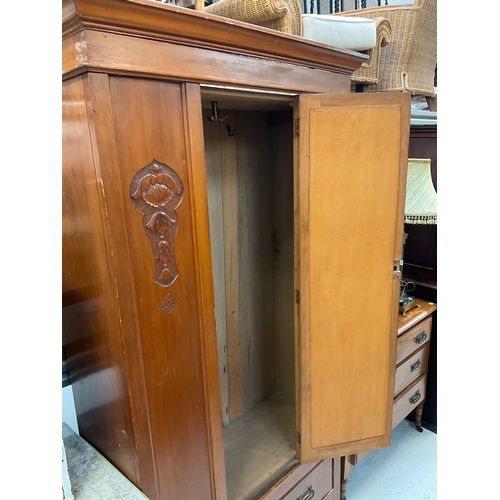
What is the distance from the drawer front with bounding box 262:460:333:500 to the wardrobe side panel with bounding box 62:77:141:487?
0.65m

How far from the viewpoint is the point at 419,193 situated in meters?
1.90

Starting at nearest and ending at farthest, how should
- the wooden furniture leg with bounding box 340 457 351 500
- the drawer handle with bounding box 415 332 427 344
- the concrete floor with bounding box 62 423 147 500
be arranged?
1. the concrete floor with bounding box 62 423 147 500
2. the wooden furniture leg with bounding box 340 457 351 500
3. the drawer handle with bounding box 415 332 427 344

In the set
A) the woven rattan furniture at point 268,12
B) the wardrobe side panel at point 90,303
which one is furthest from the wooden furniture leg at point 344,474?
the woven rattan furniture at point 268,12

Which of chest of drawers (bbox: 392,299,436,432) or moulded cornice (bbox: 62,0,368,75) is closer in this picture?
moulded cornice (bbox: 62,0,368,75)

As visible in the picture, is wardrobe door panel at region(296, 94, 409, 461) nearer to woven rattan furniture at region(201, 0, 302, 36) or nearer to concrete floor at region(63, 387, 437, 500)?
woven rattan furniture at region(201, 0, 302, 36)

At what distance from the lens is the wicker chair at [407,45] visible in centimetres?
184

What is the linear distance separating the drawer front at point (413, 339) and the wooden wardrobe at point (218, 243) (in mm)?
357

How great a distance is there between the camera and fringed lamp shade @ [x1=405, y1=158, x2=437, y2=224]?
1872mm

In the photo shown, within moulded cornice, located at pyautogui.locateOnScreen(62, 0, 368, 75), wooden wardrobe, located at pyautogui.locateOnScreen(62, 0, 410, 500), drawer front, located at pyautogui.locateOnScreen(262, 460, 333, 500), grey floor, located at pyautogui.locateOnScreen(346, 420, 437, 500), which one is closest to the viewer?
moulded cornice, located at pyautogui.locateOnScreen(62, 0, 368, 75)

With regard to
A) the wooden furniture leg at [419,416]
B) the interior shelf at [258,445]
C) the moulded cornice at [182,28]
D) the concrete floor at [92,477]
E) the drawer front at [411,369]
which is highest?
the moulded cornice at [182,28]

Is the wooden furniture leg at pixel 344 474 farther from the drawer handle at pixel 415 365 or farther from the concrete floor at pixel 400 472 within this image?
the drawer handle at pixel 415 365

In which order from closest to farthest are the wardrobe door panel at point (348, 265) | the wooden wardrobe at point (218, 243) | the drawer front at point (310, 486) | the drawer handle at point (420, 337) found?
the wooden wardrobe at point (218, 243)
the wardrobe door panel at point (348, 265)
the drawer front at point (310, 486)
the drawer handle at point (420, 337)

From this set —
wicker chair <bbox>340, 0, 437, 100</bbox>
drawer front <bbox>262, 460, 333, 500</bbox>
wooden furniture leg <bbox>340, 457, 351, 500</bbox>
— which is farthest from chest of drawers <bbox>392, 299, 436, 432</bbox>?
wicker chair <bbox>340, 0, 437, 100</bbox>

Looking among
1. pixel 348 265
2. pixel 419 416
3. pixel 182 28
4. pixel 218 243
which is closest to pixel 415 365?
pixel 419 416
